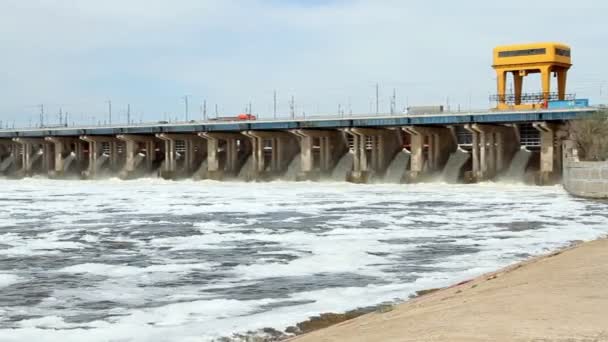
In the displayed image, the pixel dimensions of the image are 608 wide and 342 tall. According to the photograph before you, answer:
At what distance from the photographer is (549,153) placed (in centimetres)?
5503

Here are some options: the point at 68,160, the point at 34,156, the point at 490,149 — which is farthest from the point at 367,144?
the point at 34,156

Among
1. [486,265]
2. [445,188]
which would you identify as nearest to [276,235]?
[486,265]

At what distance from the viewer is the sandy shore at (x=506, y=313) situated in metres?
8.43

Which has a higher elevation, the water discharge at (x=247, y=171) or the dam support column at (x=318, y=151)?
the dam support column at (x=318, y=151)

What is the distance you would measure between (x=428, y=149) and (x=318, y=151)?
37.0 ft

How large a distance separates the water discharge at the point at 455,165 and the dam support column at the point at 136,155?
105 feet

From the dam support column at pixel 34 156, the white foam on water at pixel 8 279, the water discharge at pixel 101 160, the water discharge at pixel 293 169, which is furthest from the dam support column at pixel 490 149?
the dam support column at pixel 34 156

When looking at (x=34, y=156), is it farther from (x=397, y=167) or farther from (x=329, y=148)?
(x=397, y=167)

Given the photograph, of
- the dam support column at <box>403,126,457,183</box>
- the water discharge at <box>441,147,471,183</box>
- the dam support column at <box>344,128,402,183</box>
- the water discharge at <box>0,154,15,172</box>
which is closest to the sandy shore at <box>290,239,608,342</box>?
the water discharge at <box>441,147,471,183</box>

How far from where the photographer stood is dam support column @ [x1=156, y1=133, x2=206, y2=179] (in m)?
76.4

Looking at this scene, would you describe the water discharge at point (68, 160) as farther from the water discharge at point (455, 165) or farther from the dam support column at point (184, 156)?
the water discharge at point (455, 165)

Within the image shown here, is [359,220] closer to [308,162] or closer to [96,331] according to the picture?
[96,331]

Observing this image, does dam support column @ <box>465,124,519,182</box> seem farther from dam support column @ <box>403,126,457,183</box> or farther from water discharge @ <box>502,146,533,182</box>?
dam support column @ <box>403,126,457,183</box>

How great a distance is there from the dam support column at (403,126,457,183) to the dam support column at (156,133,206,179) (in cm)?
2389
